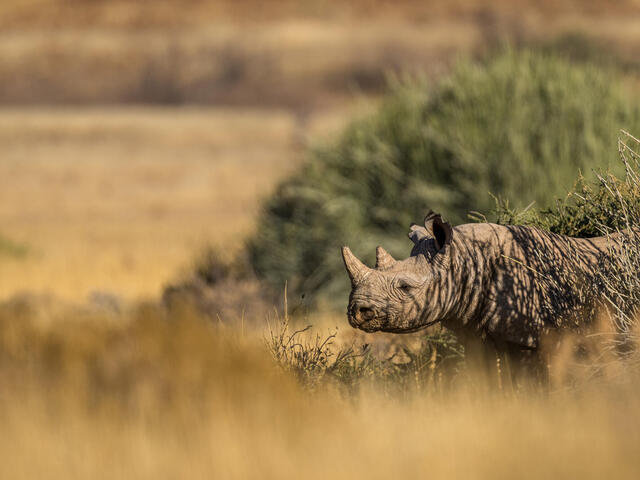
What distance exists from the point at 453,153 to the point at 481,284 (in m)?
6.72

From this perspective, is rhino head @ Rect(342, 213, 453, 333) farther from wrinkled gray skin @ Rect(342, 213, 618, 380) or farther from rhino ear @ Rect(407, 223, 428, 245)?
rhino ear @ Rect(407, 223, 428, 245)

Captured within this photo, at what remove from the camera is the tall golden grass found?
3746mm

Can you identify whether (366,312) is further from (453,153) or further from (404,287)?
(453,153)

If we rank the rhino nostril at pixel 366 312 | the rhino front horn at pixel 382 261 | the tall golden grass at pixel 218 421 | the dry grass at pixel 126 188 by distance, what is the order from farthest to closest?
the dry grass at pixel 126 188, the rhino front horn at pixel 382 261, the rhino nostril at pixel 366 312, the tall golden grass at pixel 218 421

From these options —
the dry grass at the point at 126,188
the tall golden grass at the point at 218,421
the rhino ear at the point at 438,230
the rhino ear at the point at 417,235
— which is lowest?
the dry grass at the point at 126,188

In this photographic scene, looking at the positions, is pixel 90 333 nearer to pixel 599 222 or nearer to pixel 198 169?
pixel 599 222

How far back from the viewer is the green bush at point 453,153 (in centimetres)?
1209

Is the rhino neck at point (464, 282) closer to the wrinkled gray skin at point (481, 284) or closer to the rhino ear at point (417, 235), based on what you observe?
the wrinkled gray skin at point (481, 284)

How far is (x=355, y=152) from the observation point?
12.6 metres

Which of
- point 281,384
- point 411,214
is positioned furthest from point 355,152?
point 281,384

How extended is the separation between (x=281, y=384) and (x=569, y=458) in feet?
3.88

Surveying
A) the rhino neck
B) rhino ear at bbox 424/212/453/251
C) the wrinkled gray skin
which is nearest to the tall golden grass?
the wrinkled gray skin

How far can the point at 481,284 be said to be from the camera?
5.65 metres

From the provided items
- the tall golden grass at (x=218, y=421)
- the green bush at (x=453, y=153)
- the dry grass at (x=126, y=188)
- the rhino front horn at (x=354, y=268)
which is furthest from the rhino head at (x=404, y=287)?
the dry grass at (x=126, y=188)
